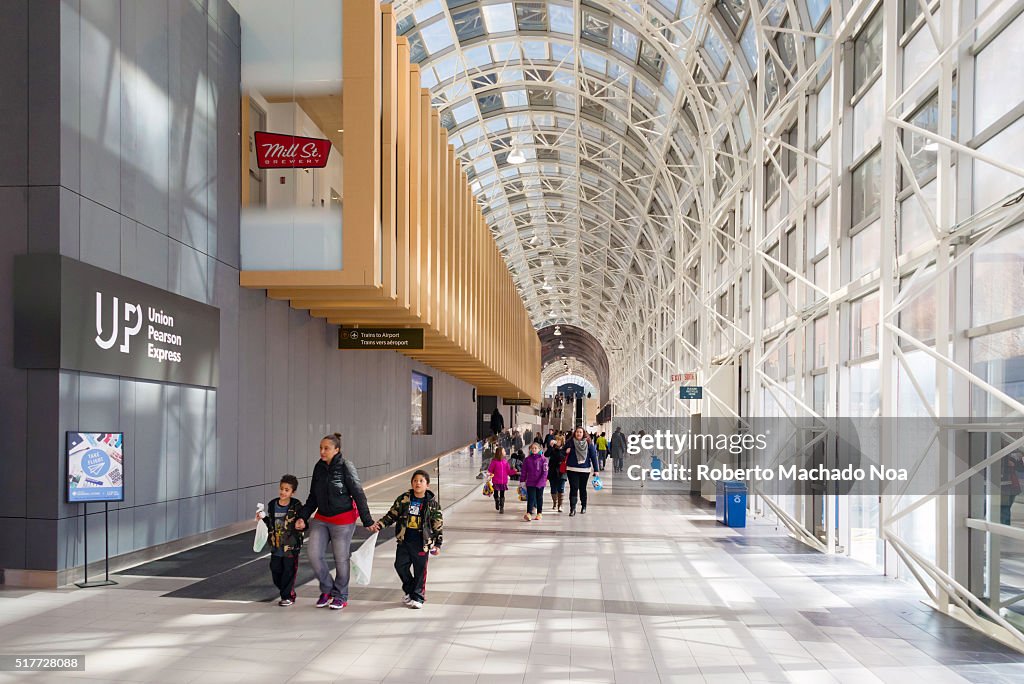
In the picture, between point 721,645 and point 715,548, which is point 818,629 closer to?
point 721,645

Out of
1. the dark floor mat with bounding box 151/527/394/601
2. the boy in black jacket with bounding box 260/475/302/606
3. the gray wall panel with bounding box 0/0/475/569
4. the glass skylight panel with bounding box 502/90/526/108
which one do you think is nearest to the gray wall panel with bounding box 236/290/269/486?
the gray wall panel with bounding box 0/0/475/569

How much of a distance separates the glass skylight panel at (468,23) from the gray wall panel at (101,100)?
17.7 metres

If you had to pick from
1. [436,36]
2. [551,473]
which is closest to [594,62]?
[436,36]

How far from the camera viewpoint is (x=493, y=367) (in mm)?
33594

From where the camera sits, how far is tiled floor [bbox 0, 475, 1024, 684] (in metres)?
6.08

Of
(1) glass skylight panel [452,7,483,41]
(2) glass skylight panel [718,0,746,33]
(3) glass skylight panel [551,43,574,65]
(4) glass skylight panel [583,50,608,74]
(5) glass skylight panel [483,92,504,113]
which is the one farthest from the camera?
(5) glass skylight panel [483,92,504,113]

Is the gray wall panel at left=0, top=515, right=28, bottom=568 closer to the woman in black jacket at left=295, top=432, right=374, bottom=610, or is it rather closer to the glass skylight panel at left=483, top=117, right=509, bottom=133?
the woman in black jacket at left=295, top=432, right=374, bottom=610

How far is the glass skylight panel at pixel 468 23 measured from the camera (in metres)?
25.9

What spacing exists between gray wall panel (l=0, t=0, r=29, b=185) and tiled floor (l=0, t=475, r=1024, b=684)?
4.38m

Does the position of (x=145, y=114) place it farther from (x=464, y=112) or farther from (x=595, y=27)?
(x=464, y=112)

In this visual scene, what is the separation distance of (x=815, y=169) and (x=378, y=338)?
917 cm

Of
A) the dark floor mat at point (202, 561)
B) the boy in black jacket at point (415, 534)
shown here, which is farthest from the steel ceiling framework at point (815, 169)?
the dark floor mat at point (202, 561)

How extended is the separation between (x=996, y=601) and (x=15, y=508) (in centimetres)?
990

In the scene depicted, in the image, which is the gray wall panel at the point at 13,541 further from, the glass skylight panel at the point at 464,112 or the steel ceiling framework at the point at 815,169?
the glass skylight panel at the point at 464,112
